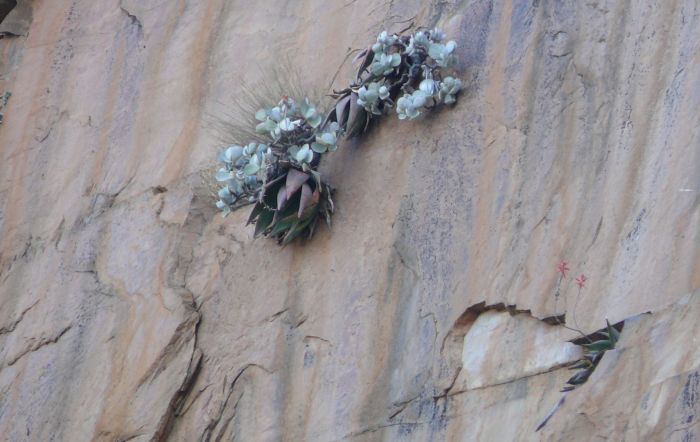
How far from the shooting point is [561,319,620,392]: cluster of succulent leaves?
357 centimetres

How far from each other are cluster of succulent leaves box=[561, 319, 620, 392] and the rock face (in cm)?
5

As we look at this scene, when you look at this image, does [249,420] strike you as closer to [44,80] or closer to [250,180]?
[250,180]

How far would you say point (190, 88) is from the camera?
5477mm

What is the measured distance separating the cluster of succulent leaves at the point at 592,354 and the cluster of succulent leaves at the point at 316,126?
1.15 m

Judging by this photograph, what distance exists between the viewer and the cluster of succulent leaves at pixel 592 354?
3.57 metres

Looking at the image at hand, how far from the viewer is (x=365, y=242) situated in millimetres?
4480

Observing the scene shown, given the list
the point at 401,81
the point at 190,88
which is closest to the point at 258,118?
the point at 401,81

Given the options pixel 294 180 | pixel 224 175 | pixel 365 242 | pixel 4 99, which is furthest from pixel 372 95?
pixel 4 99

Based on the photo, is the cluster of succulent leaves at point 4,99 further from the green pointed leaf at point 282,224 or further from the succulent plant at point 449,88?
the succulent plant at point 449,88

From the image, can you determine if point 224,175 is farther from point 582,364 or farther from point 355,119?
point 582,364

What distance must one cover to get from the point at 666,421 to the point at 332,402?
4.27 ft

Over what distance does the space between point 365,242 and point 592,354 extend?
109cm

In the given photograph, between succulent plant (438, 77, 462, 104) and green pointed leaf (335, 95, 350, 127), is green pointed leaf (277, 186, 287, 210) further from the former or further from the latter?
succulent plant (438, 77, 462, 104)

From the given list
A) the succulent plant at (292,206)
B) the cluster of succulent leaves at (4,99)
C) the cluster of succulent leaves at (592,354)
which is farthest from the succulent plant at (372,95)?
the cluster of succulent leaves at (4,99)
